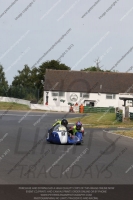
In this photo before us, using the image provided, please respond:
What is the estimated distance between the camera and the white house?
88562mm

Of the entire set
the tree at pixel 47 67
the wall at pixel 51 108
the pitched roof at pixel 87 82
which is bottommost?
the wall at pixel 51 108

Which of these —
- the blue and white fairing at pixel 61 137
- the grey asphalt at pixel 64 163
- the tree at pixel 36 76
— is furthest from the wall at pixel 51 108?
the blue and white fairing at pixel 61 137

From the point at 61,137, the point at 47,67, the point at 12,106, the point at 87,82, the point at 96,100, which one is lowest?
the point at 61,137

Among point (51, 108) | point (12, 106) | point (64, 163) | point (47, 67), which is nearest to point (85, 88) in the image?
point (51, 108)

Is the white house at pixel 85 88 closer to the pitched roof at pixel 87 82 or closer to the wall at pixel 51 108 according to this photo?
the pitched roof at pixel 87 82

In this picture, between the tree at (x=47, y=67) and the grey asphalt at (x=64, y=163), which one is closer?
the grey asphalt at (x=64, y=163)

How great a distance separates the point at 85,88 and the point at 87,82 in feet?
3.31

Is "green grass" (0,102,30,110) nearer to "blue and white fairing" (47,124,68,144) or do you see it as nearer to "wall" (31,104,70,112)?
"wall" (31,104,70,112)

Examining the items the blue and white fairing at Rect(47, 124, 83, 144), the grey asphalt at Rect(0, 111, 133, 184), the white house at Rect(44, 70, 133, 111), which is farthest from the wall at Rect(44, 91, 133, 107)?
the grey asphalt at Rect(0, 111, 133, 184)

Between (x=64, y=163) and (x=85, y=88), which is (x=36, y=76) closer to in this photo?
(x=85, y=88)

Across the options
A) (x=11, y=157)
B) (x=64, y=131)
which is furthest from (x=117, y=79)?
(x=11, y=157)

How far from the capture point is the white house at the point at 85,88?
88.6 meters

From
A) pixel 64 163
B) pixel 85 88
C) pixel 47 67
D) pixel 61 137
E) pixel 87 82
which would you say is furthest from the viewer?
pixel 47 67

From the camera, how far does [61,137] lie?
928 inches
